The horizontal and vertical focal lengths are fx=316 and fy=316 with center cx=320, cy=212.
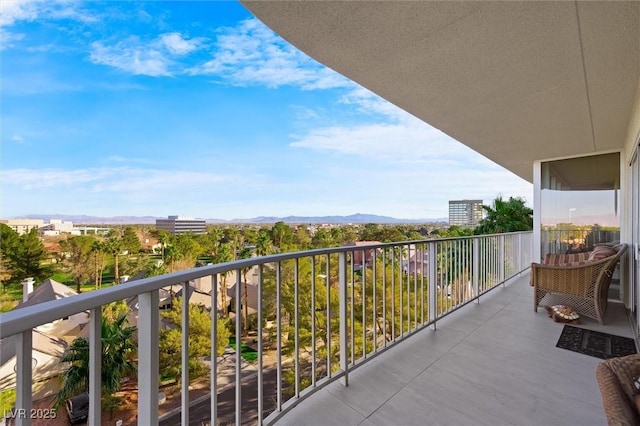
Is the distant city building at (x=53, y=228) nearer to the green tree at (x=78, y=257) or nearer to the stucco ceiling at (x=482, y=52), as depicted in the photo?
the green tree at (x=78, y=257)

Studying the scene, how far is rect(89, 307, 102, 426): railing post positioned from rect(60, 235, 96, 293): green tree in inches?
856

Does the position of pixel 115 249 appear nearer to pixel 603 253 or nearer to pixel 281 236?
pixel 281 236

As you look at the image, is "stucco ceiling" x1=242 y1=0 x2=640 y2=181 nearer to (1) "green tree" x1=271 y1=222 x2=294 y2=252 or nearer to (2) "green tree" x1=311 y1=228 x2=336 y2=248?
(2) "green tree" x1=311 y1=228 x2=336 y2=248

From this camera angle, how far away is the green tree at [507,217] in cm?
973

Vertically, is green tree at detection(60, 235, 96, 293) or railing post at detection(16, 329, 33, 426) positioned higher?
railing post at detection(16, 329, 33, 426)

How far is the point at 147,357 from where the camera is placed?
3.79 feet

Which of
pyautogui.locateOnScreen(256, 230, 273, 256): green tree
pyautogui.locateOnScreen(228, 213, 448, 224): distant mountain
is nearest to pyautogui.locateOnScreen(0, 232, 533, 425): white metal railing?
pyautogui.locateOnScreen(256, 230, 273, 256): green tree

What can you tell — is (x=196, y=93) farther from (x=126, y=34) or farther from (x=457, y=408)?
(x=457, y=408)

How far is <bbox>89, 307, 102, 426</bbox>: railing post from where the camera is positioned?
0.94m

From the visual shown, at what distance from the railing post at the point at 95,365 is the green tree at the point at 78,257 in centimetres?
2173

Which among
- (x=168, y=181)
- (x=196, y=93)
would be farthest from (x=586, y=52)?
(x=168, y=181)

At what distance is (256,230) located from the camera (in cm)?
3150

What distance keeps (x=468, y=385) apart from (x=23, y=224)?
680 inches

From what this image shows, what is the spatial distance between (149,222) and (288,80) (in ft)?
59.5
